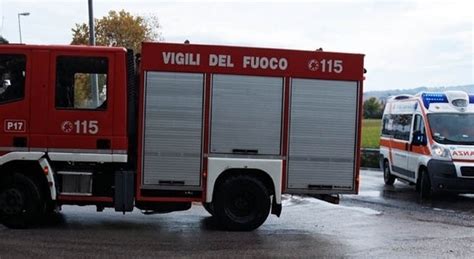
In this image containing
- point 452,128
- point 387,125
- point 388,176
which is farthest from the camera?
point 387,125

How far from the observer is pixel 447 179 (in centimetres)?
1373

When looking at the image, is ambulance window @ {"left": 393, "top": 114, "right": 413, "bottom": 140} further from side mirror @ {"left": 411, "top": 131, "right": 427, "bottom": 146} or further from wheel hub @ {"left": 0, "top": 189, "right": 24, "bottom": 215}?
wheel hub @ {"left": 0, "top": 189, "right": 24, "bottom": 215}

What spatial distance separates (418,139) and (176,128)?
7180 millimetres

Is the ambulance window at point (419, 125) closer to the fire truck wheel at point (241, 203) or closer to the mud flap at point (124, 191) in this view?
the fire truck wheel at point (241, 203)

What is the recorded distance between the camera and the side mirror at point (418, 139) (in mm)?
14393

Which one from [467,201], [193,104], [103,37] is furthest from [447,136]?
[103,37]

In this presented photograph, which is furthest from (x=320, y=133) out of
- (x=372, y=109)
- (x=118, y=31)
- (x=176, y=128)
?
(x=372, y=109)

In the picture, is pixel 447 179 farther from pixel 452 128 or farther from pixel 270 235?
pixel 270 235

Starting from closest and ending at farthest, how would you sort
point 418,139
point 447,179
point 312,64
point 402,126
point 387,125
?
1. point 312,64
2. point 447,179
3. point 418,139
4. point 402,126
5. point 387,125

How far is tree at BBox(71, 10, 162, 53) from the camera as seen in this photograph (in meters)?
26.5

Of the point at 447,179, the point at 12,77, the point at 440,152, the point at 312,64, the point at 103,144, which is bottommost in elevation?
the point at 447,179

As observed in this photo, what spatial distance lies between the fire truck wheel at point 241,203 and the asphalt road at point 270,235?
20 centimetres

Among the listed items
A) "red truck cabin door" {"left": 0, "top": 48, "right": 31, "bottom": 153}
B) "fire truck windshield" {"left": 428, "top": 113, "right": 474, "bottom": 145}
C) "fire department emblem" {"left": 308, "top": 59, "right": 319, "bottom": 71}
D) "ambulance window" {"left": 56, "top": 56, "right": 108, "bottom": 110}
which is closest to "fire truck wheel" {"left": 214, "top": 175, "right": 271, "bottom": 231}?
"fire department emblem" {"left": 308, "top": 59, "right": 319, "bottom": 71}

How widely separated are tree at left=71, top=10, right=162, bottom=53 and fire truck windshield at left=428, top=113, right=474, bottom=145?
1441 centimetres
